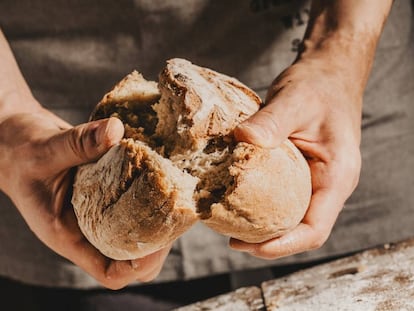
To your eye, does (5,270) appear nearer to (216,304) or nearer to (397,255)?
(216,304)

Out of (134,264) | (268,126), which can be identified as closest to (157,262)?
(134,264)

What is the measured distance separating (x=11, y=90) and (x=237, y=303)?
2.46ft

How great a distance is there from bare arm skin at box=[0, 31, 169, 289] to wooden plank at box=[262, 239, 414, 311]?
1.07 feet

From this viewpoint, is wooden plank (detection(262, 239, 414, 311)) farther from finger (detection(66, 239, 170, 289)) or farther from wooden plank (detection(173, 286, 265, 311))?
finger (detection(66, 239, 170, 289))

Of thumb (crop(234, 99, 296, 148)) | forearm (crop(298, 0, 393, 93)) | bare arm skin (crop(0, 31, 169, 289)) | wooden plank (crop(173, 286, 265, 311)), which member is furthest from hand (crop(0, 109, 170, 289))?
forearm (crop(298, 0, 393, 93))

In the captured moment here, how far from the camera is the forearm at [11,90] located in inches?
63.1

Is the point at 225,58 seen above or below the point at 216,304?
above

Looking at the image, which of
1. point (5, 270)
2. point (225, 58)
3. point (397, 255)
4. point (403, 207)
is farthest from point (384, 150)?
point (5, 270)

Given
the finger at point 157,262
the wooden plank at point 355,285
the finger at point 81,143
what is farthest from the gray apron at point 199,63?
the finger at point 81,143

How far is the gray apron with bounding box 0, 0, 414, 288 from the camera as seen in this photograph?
69.5 inches

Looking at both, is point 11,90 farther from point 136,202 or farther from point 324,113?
point 324,113

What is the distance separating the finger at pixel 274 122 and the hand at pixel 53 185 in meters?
0.29

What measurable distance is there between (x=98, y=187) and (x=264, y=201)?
324 millimetres

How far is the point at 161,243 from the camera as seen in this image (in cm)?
119
